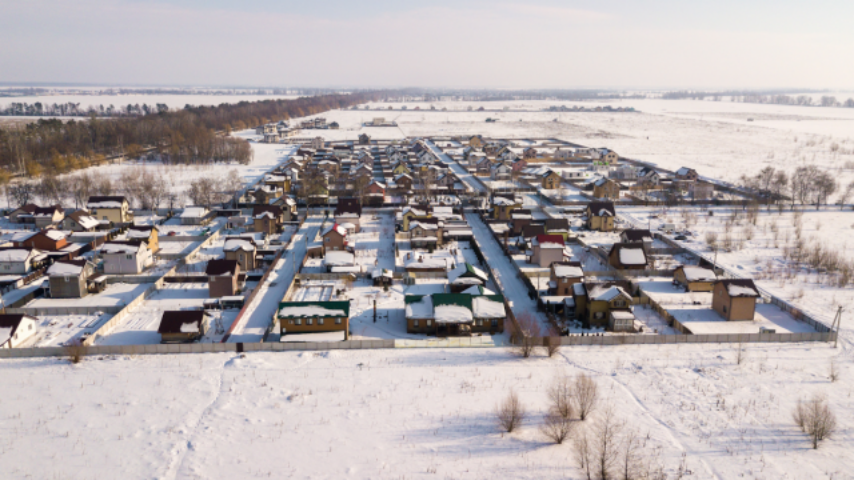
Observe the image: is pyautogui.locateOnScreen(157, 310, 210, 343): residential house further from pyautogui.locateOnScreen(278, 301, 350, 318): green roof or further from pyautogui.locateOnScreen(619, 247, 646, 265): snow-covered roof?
pyautogui.locateOnScreen(619, 247, 646, 265): snow-covered roof

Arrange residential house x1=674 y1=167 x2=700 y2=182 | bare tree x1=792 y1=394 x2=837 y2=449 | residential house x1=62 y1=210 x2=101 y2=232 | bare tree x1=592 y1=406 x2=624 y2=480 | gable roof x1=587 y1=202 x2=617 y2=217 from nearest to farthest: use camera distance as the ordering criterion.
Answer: bare tree x1=592 y1=406 x2=624 y2=480
bare tree x1=792 y1=394 x2=837 y2=449
residential house x1=62 y1=210 x2=101 y2=232
gable roof x1=587 y1=202 x2=617 y2=217
residential house x1=674 y1=167 x2=700 y2=182

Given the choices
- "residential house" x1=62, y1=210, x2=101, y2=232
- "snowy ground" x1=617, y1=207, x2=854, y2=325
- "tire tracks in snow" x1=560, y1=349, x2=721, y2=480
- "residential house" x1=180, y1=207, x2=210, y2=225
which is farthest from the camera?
"residential house" x1=180, y1=207, x2=210, y2=225

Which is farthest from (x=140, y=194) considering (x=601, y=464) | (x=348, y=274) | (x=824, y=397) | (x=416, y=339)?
(x=824, y=397)

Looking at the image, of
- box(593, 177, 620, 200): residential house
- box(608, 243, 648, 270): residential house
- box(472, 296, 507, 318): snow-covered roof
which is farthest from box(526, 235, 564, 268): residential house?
box(593, 177, 620, 200): residential house

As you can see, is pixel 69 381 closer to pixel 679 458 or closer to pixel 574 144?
pixel 679 458

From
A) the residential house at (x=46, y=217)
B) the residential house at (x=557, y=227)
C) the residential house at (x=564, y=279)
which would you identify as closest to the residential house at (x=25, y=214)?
the residential house at (x=46, y=217)

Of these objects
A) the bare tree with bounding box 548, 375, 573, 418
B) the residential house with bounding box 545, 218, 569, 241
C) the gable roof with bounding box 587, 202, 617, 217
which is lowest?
the bare tree with bounding box 548, 375, 573, 418
